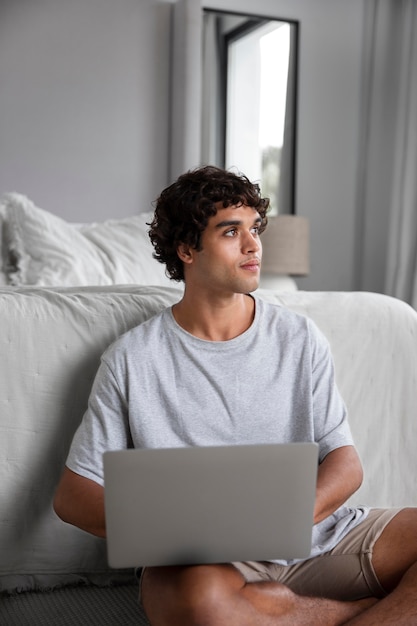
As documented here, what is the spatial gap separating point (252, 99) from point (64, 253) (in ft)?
5.79

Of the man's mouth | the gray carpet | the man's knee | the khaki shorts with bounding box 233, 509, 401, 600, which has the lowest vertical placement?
the gray carpet

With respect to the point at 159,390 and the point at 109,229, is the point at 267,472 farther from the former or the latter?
the point at 109,229

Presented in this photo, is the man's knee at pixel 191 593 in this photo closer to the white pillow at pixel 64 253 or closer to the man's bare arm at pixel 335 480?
the man's bare arm at pixel 335 480

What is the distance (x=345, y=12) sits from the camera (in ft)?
14.7

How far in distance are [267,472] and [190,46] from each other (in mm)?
3109

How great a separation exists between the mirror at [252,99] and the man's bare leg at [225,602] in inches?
117

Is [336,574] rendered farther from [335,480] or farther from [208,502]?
[208,502]

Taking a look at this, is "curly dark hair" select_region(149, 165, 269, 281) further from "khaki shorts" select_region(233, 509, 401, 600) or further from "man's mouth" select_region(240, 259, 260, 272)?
"khaki shorts" select_region(233, 509, 401, 600)

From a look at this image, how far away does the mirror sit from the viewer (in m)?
4.03

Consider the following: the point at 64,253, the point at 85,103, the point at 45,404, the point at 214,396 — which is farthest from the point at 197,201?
the point at 85,103

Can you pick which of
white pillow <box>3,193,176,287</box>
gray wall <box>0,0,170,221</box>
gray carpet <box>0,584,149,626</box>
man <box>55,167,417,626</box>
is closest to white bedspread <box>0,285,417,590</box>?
gray carpet <box>0,584,149,626</box>

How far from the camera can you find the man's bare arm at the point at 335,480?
4.64 feet

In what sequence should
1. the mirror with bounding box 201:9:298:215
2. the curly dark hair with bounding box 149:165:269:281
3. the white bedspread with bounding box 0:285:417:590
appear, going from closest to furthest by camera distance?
1. the curly dark hair with bounding box 149:165:269:281
2. the white bedspread with bounding box 0:285:417:590
3. the mirror with bounding box 201:9:298:215

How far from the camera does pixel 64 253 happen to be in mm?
2754
